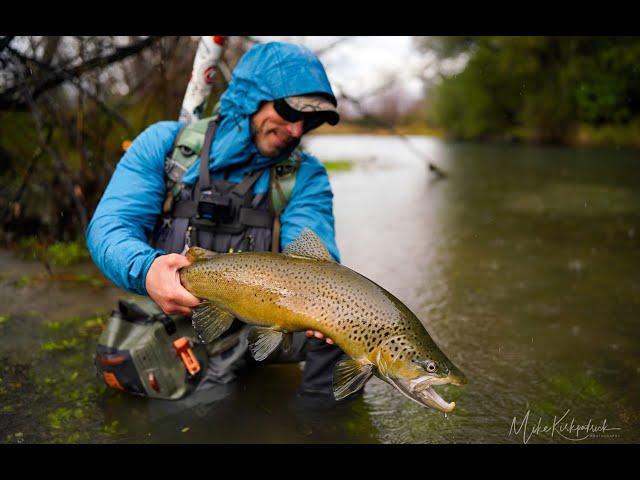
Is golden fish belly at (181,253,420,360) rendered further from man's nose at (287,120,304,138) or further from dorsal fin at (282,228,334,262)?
man's nose at (287,120,304,138)

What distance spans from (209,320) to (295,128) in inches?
49.7

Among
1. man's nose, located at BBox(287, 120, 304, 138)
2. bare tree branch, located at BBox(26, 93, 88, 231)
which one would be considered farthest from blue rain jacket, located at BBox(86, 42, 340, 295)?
bare tree branch, located at BBox(26, 93, 88, 231)

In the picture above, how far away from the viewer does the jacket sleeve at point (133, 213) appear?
9.48 feet

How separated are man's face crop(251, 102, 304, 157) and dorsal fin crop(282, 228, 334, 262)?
88 cm

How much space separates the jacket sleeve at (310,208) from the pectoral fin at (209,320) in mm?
734

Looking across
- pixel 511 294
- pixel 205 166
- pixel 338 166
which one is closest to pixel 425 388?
pixel 205 166

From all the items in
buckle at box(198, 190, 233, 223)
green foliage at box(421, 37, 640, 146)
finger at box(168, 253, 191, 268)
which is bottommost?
finger at box(168, 253, 191, 268)

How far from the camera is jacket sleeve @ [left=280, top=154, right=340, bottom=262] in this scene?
11.2 feet

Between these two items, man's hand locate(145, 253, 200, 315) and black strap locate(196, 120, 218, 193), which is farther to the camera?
black strap locate(196, 120, 218, 193)

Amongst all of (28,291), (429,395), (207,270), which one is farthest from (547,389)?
(28,291)

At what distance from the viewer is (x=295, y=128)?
3.33m

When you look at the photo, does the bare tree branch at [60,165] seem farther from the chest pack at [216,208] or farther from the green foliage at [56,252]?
the chest pack at [216,208]

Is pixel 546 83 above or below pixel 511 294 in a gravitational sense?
above

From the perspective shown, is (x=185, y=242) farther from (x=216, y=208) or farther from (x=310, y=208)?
(x=310, y=208)
